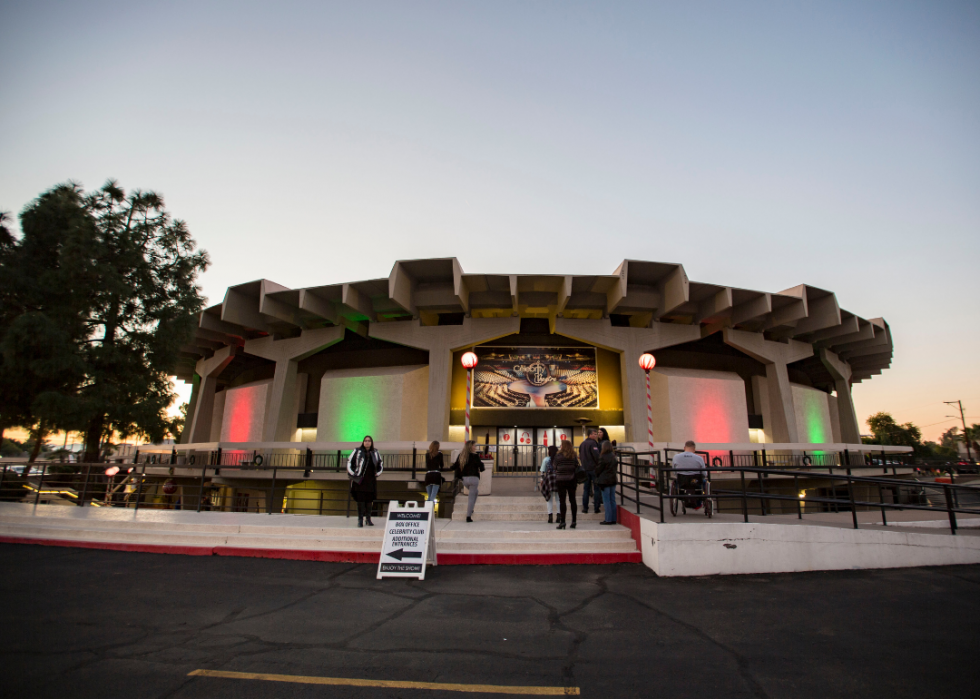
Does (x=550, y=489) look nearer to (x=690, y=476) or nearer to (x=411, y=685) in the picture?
(x=690, y=476)

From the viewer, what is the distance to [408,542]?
283 inches

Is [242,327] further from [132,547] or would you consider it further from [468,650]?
[468,650]

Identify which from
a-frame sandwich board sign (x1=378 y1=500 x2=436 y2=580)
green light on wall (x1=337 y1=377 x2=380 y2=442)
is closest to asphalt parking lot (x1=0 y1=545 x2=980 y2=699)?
a-frame sandwich board sign (x1=378 y1=500 x2=436 y2=580)

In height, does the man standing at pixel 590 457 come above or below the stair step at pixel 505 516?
above

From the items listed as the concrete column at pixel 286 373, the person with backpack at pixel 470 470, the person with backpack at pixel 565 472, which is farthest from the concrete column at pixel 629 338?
the person with backpack at pixel 565 472

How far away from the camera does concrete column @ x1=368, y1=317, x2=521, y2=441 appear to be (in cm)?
2406

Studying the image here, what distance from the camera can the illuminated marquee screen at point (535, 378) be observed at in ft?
82.8

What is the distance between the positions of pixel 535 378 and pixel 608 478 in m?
16.7

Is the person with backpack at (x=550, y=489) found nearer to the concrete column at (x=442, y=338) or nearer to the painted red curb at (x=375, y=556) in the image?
the painted red curb at (x=375, y=556)

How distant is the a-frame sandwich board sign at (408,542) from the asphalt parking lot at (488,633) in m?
0.24

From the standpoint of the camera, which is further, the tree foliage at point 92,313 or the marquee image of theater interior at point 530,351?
the marquee image of theater interior at point 530,351

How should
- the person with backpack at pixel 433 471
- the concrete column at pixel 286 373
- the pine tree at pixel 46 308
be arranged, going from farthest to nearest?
1. the concrete column at pixel 286 373
2. the pine tree at pixel 46 308
3. the person with backpack at pixel 433 471

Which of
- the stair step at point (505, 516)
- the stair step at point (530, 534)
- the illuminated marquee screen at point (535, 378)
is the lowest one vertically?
the stair step at point (530, 534)

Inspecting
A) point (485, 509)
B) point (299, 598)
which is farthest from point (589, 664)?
point (485, 509)
